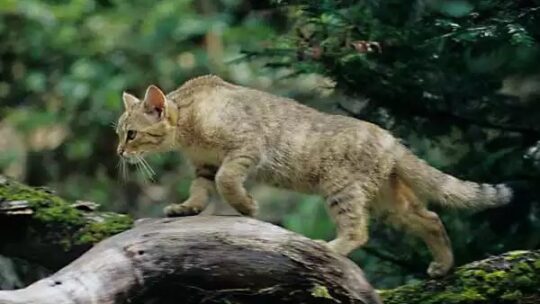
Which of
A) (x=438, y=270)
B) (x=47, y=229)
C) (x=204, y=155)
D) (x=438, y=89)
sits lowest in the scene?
(x=438, y=270)

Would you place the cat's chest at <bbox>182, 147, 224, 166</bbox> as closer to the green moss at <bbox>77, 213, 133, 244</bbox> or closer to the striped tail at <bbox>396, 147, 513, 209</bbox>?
the green moss at <bbox>77, 213, 133, 244</bbox>

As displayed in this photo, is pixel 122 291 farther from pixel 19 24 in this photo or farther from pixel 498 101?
pixel 19 24

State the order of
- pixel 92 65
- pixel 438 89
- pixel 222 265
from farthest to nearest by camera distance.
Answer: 1. pixel 92 65
2. pixel 438 89
3. pixel 222 265

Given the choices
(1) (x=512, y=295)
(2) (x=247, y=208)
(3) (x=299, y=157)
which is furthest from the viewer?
(3) (x=299, y=157)

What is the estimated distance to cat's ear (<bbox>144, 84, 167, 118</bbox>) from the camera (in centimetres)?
387

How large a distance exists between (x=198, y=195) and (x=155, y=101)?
356 mm

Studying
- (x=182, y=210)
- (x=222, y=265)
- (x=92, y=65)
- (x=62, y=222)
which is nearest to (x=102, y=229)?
(x=62, y=222)

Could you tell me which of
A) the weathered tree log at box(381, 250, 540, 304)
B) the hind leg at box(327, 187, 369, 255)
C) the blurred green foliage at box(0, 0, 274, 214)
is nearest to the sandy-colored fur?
the hind leg at box(327, 187, 369, 255)

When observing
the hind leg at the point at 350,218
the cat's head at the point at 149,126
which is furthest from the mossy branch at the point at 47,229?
the hind leg at the point at 350,218

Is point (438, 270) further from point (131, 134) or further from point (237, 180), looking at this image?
point (131, 134)

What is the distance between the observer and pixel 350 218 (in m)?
3.88

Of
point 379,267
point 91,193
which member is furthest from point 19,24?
point 379,267

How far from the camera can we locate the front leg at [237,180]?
3746 millimetres

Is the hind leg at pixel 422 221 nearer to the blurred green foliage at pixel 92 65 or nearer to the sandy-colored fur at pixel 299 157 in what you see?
the sandy-colored fur at pixel 299 157
